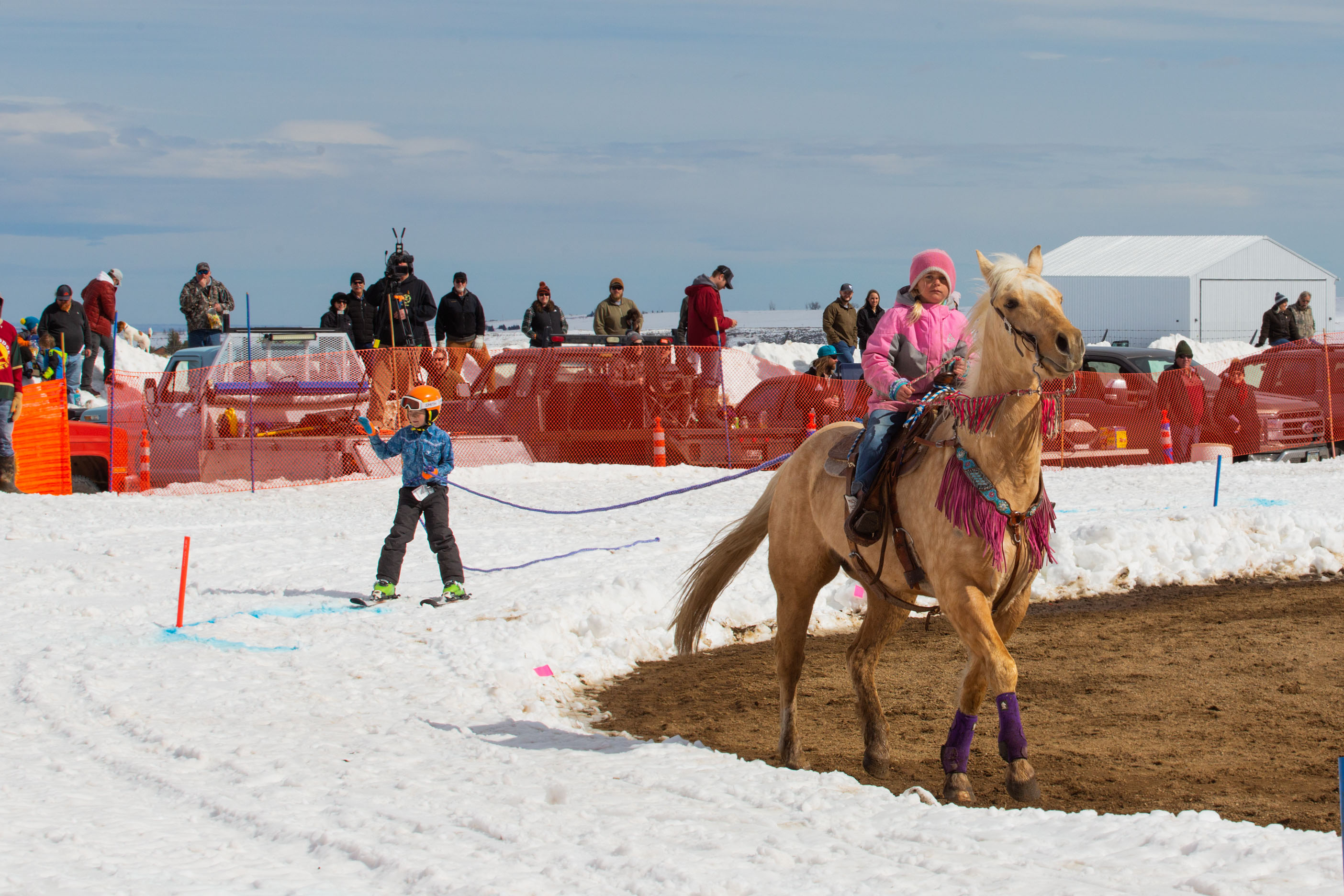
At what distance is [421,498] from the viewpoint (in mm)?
9602

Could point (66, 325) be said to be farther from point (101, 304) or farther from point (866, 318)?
point (866, 318)

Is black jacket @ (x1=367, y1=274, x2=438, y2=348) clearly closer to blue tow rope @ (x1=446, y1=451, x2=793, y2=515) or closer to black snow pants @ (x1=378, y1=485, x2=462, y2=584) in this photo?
blue tow rope @ (x1=446, y1=451, x2=793, y2=515)

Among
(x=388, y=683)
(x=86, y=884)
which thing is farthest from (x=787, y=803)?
(x=388, y=683)

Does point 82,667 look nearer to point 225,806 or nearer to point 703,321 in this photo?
point 225,806

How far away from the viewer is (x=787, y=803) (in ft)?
16.1

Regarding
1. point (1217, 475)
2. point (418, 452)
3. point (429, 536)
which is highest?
point (418, 452)

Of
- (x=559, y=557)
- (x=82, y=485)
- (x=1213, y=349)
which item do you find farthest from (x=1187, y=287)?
(x=559, y=557)

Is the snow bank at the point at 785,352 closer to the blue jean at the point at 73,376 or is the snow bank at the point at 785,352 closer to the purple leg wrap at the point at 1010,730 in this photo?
the blue jean at the point at 73,376

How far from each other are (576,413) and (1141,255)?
134ft

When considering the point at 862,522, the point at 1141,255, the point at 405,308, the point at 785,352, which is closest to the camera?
the point at 862,522

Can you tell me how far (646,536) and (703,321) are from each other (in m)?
6.05

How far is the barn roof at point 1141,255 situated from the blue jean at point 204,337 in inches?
1404

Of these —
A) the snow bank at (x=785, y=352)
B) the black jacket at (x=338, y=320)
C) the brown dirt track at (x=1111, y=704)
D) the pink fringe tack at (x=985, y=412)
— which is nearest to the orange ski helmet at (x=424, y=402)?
the brown dirt track at (x=1111, y=704)

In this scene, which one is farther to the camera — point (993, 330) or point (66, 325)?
point (66, 325)
